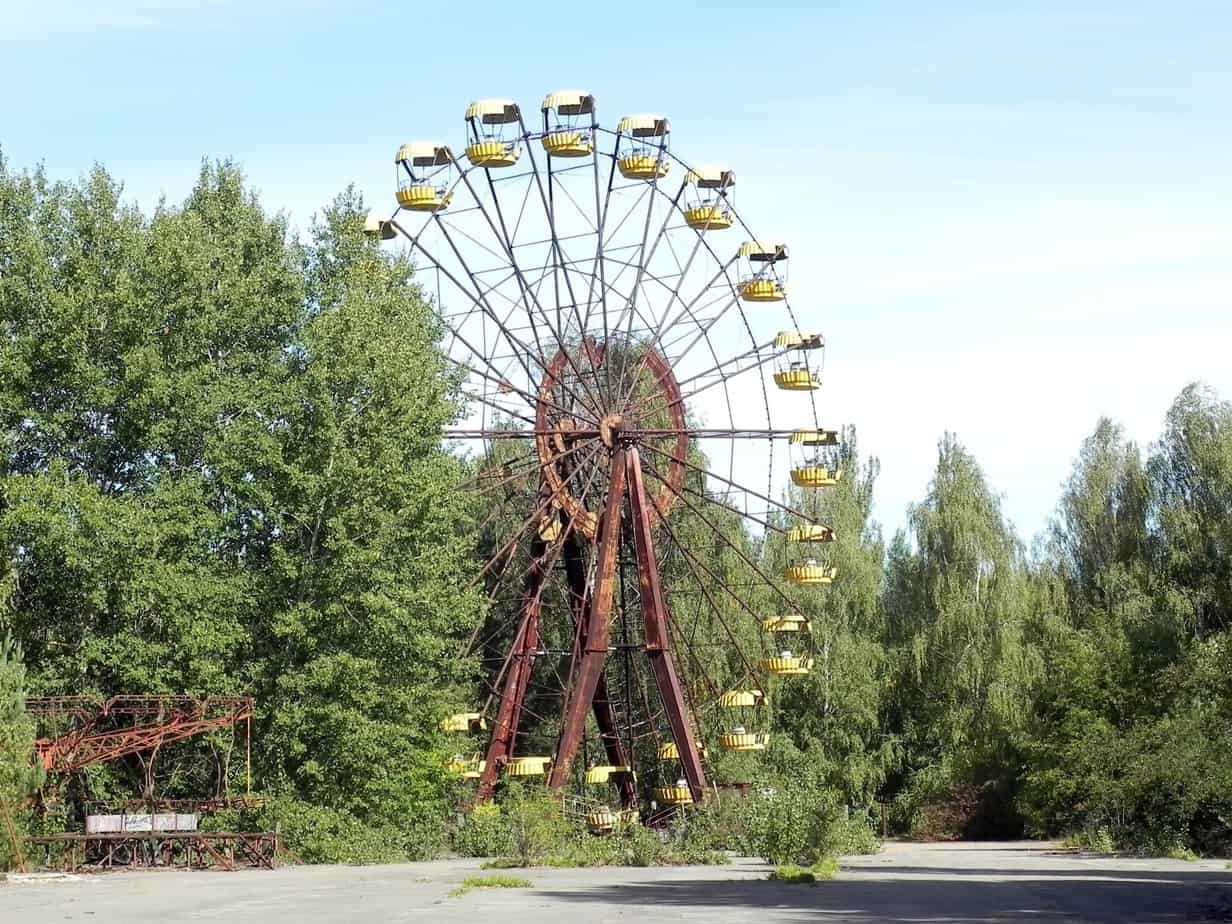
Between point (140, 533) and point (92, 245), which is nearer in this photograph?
point (140, 533)

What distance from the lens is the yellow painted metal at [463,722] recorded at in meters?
42.8

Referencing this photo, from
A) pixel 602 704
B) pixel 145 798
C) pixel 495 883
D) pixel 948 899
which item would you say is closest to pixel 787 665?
pixel 602 704

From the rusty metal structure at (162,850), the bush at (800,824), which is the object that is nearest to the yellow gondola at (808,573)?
the bush at (800,824)

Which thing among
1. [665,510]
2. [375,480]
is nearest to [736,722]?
[665,510]

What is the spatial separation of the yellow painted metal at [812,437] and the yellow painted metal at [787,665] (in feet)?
18.5

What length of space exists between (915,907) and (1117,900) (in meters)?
2.90

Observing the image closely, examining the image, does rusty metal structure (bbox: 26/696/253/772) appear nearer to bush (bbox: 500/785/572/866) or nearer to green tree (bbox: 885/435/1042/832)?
bush (bbox: 500/785/572/866)

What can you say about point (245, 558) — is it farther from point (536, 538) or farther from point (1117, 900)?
point (1117, 900)

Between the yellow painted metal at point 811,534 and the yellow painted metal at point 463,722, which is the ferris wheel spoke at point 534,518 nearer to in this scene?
the yellow painted metal at point 463,722

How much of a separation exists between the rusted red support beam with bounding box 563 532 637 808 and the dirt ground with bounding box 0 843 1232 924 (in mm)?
11273

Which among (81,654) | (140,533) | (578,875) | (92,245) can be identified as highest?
(92,245)

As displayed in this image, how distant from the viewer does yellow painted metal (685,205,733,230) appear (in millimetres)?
43594

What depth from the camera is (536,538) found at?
147 ft

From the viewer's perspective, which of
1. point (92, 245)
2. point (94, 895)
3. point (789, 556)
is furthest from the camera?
point (789, 556)
